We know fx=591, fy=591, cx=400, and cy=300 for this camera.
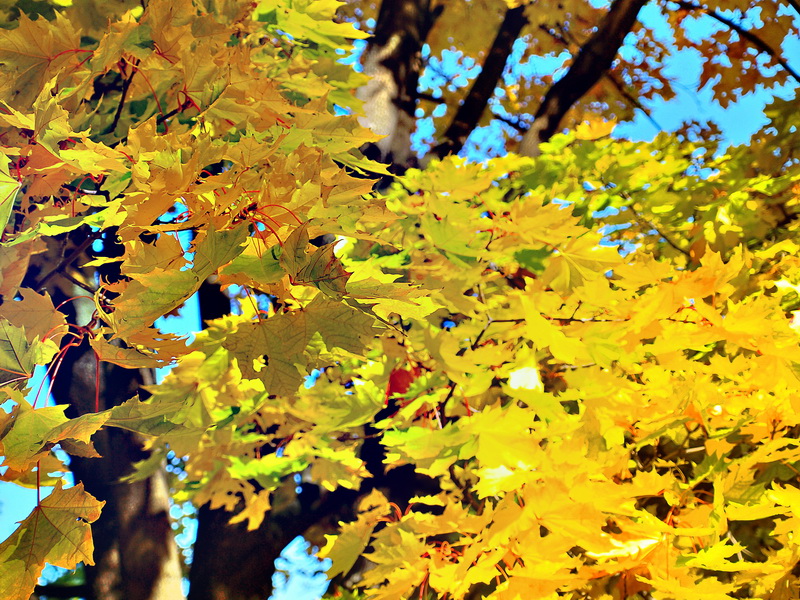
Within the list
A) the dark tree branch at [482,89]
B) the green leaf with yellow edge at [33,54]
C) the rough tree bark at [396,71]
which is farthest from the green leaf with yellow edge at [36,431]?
the dark tree branch at [482,89]

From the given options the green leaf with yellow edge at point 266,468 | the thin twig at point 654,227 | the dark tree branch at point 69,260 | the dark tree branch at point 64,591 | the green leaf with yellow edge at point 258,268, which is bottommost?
the dark tree branch at point 64,591

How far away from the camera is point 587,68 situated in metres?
3.47

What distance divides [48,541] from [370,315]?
1.74 ft

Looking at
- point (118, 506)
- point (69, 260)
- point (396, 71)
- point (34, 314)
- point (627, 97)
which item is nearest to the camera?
point (34, 314)

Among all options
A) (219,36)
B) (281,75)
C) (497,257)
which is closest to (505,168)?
(497,257)

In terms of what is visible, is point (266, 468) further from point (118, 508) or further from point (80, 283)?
point (80, 283)

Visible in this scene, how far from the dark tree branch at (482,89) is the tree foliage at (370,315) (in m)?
0.83

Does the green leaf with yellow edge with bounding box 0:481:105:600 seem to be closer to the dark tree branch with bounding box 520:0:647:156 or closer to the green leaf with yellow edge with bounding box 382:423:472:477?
the green leaf with yellow edge with bounding box 382:423:472:477

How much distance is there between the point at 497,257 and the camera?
68.6 inches

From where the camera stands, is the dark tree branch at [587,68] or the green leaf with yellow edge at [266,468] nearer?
the green leaf with yellow edge at [266,468]

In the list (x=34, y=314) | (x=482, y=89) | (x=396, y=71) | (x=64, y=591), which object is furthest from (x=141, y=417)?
(x=482, y=89)

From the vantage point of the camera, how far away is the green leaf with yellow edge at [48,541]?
774 millimetres

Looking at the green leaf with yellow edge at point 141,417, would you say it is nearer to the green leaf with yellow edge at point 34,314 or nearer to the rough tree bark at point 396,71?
the green leaf with yellow edge at point 34,314

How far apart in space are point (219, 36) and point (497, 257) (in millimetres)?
945
